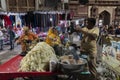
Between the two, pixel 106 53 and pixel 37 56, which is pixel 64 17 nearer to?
pixel 106 53

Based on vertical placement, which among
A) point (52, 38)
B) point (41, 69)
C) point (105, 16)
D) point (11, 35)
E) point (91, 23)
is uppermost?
point (91, 23)

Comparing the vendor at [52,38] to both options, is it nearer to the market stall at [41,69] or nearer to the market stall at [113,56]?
the market stall at [113,56]

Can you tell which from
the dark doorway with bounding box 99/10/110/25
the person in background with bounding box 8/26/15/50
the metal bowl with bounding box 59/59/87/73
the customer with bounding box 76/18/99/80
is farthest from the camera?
the dark doorway with bounding box 99/10/110/25

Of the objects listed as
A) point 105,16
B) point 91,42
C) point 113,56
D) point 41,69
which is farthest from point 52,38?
point 105,16

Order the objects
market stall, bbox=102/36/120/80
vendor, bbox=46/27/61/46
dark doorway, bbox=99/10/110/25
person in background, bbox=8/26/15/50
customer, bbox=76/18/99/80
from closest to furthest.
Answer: customer, bbox=76/18/99/80
market stall, bbox=102/36/120/80
vendor, bbox=46/27/61/46
person in background, bbox=8/26/15/50
dark doorway, bbox=99/10/110/25

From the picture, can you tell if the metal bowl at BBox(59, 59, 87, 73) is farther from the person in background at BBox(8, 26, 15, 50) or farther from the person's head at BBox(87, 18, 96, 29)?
the person in background at BBox(8, 26, 15, 50)

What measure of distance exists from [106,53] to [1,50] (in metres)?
9.74

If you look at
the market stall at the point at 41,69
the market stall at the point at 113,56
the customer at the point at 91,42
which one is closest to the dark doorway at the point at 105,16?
the market stall at the point at 113,56

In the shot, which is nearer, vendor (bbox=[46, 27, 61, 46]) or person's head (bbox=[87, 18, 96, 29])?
person's head (bbox=[87, 18, 96, 29])

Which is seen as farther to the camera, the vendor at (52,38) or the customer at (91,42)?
the vendor at (52,38)

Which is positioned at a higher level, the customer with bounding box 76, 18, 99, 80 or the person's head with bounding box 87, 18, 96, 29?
the person's head with bounding box 87, 18, 96, 29

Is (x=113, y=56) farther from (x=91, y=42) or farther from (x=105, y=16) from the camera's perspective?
(x=105, y=16)

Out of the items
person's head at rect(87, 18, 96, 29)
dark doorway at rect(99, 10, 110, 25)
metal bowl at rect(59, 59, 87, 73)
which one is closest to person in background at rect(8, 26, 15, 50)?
person's head at rect(87, 18, 96, 29)

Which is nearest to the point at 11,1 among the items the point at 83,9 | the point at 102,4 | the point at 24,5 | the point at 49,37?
the point at 24,5
